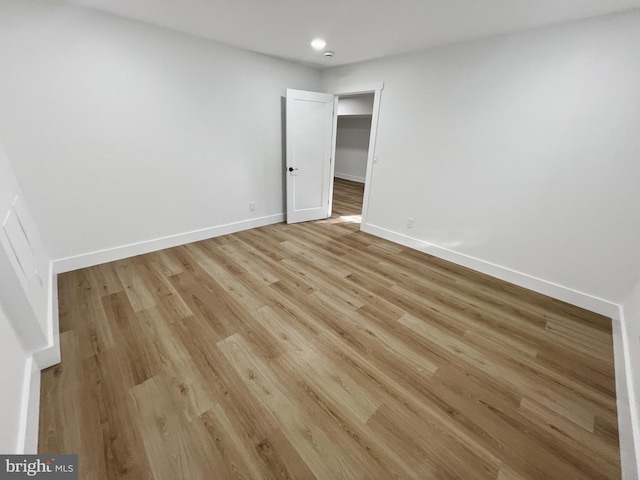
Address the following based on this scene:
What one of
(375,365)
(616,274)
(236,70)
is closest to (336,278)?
(375,365)

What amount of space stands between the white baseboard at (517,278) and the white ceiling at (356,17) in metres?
2.23

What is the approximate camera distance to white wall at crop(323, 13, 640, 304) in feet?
6.57

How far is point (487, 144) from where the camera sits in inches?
104

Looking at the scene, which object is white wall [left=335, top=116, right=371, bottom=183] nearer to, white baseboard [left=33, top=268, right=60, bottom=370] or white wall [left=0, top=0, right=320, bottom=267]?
white wall [left=0, top=0, right=320, bottom=267]

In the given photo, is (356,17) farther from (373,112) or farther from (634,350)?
(634,350)

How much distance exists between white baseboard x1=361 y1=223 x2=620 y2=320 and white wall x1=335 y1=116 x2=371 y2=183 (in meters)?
4.92

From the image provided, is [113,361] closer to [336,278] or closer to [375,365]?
[375,365]

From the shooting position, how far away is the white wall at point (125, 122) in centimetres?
210

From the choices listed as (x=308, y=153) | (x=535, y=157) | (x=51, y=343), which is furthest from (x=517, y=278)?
(x=51, y=343)

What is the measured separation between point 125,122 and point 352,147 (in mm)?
6699

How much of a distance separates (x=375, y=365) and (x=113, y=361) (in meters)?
1.73

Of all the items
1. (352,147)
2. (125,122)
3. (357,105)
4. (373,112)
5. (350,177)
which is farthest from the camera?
(350,177)

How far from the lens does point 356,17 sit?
212cm

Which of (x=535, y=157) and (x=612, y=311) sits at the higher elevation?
(x=535, y=157)
